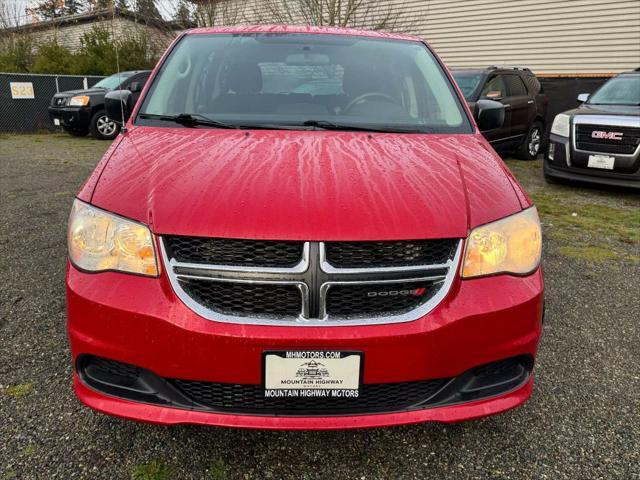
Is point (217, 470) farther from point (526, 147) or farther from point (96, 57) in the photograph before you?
point (96, 57)

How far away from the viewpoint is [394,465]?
1.85 m

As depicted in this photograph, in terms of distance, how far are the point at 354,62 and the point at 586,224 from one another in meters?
3.86

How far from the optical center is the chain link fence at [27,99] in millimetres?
13000

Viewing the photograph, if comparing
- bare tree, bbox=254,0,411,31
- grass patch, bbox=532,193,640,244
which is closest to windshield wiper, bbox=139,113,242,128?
grass patch, bbox=532,193,640,244

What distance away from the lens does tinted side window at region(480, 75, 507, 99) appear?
8203 millimetres

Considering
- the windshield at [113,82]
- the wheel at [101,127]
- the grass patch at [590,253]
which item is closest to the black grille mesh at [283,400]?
the grass patch at [590,253]

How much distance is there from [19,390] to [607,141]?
268 inches

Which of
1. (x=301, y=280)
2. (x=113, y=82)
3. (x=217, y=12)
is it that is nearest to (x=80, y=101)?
(x=113, y=82)

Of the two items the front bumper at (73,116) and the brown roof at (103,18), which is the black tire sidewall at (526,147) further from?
the brown roof at (103,18)

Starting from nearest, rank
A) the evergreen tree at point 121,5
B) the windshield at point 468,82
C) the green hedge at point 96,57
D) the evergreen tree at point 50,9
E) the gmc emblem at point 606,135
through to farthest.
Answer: the gmc emblem at point 606,135 < the windshield at point 468,82 < the evergreen tree at point 121,5 < the green hedge at point 96,57 < the evergreen tree at point 50,9

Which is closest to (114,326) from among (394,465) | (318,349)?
(318,349)

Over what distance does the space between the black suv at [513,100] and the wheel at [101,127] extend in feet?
26.1

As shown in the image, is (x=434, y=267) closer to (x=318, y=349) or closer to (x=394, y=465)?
(x=318, y=349)

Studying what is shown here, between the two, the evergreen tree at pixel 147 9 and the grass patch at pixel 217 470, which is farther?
the evergreen tree at pixel 147 9
